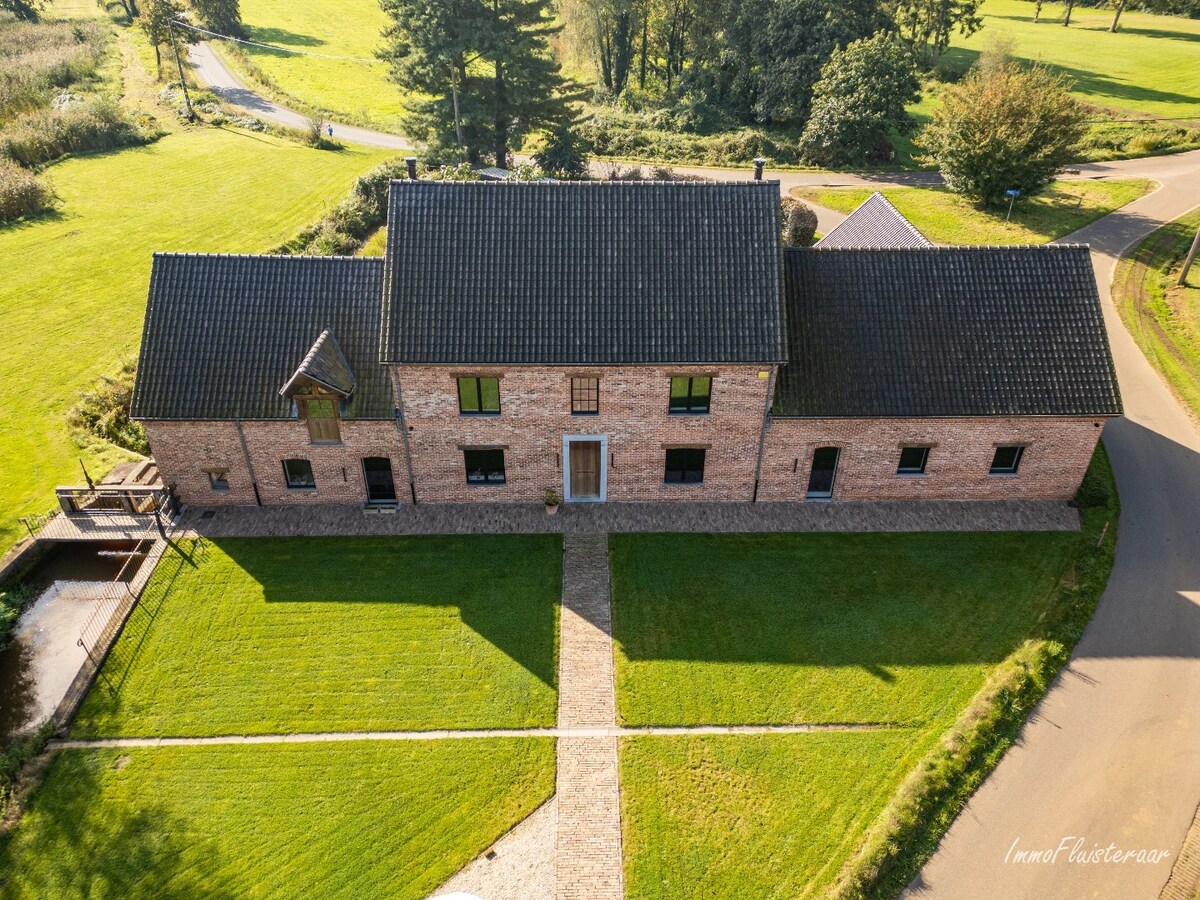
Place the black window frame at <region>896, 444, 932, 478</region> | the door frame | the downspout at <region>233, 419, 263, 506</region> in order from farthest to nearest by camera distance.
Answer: the black window frame at <region>896, 444, 932, 478</region> → the door frame → the downspout at <region>233, 419, 263, 506</region>

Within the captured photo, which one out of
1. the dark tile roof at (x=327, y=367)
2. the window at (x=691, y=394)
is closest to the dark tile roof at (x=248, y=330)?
the dark tile roof at (x=327, y=367)

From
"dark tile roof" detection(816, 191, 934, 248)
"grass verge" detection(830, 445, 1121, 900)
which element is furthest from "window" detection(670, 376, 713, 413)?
"dark tile roof" detection(816, 191, 934, 248)

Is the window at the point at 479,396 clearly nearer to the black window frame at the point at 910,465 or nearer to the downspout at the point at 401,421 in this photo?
the downspout at the point at 401,421

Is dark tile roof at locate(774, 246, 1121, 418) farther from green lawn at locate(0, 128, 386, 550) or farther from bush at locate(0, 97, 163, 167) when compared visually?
bush at locate(0, 97, 163, 167)

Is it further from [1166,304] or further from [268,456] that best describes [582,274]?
[1166,304]

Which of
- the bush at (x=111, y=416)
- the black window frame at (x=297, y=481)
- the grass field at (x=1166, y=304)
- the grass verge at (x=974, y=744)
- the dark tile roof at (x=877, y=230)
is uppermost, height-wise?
the dark tile roof at (x=877, y=230)

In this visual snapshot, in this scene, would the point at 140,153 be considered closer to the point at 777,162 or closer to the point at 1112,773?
the point at 777,162

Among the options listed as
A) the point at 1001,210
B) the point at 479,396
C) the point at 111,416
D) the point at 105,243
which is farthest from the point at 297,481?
the point at 1001,210
